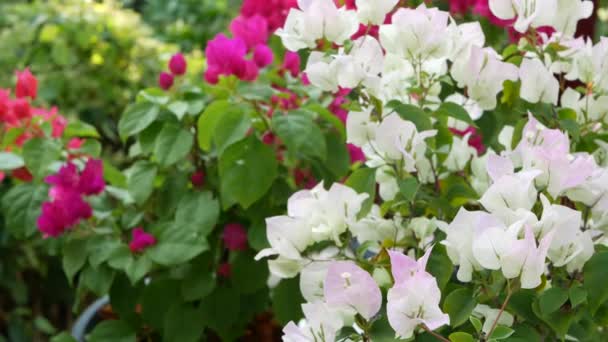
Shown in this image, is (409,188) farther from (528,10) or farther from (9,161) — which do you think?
(9,161)

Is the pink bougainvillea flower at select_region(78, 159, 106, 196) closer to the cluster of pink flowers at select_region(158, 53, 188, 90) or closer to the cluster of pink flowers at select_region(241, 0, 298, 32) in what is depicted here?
the cluster of pink flowers at select_region(158, 53, 188, 90)

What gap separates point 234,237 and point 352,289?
0.49 metres

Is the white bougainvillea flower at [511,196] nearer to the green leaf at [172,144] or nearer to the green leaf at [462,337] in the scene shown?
the green leaf at [462,337]

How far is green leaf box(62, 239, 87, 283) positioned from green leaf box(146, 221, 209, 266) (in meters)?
0.09

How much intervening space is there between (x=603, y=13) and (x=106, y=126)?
5.69ft

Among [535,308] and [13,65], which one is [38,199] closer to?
[535,308]

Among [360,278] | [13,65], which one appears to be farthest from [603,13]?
[360,278]

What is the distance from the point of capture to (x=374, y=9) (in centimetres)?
68

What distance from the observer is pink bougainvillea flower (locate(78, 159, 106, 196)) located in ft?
3.16

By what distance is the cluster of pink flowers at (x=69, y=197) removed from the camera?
94cm

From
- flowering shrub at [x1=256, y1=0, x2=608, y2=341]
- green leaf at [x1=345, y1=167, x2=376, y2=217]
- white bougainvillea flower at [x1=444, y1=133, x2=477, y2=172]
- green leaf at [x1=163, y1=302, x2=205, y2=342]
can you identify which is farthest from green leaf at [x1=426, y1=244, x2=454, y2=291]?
green leaf at [x1=163, y1=302, x2=205, y2=342]

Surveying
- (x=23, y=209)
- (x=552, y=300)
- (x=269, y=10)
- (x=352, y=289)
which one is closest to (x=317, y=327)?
(x=352, y=289)

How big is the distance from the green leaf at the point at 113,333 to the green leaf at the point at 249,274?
0.15 metres

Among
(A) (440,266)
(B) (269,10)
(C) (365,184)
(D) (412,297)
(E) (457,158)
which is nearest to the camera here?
(D) (412,297)
